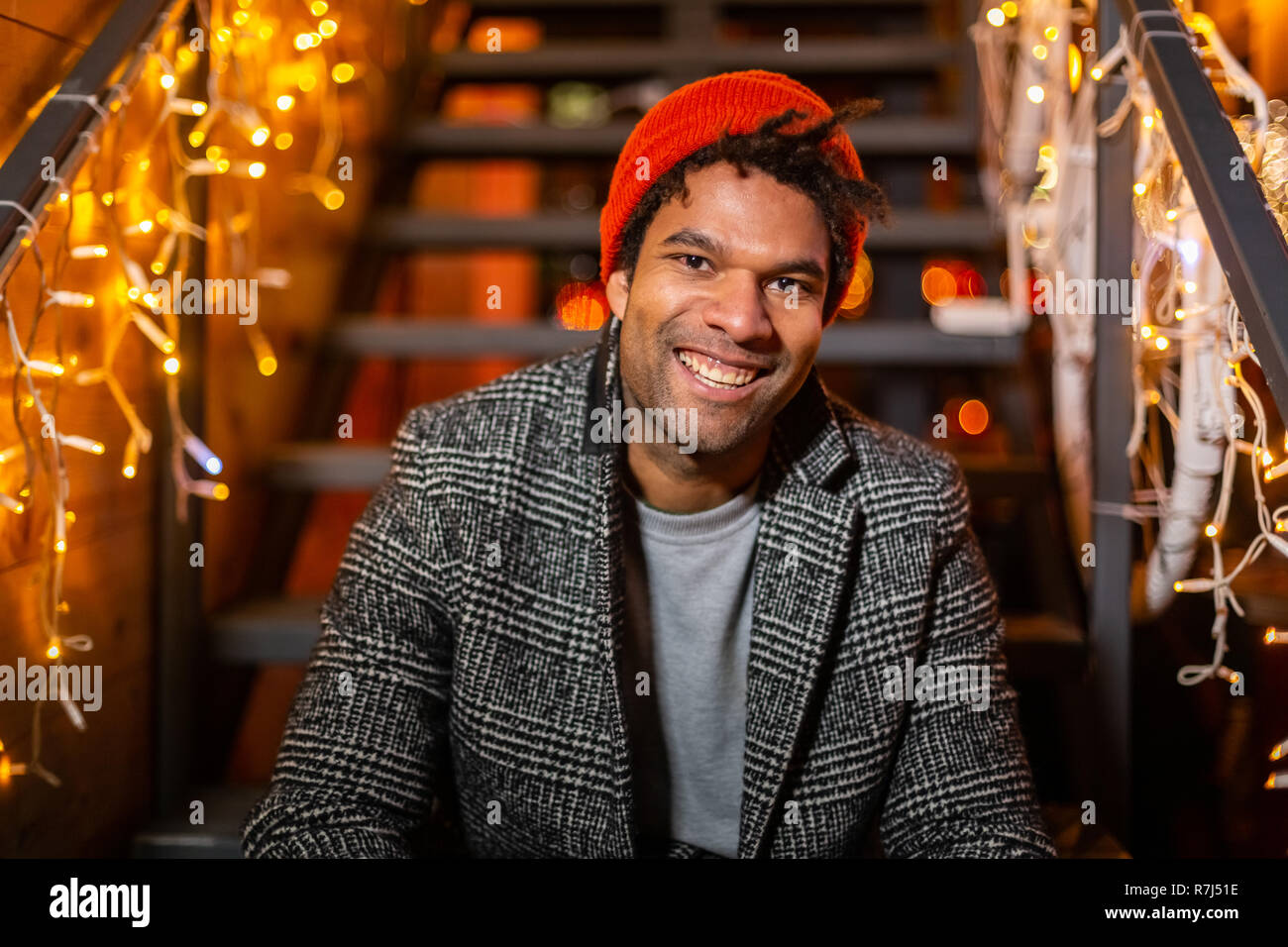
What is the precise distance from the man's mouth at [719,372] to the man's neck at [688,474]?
10 cm

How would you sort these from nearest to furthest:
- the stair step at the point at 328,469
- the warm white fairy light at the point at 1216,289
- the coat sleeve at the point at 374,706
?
the coat sleeve at the point at 374,706, the warm white fairy light at the point at 1216,289, the stair step at the point at 328,469

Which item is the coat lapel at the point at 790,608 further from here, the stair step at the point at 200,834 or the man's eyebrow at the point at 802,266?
the stair step at the point at 200,834

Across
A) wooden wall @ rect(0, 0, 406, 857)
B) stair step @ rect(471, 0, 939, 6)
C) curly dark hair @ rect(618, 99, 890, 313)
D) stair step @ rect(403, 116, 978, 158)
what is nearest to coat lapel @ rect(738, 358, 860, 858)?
curly dark hair @ rect(618, 99, 890, 313)

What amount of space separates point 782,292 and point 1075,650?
0.85 m

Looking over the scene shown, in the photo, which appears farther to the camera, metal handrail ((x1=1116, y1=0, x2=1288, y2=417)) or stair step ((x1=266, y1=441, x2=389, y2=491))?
stair step ((x1=266, y1=441, x2=389, y2=491))

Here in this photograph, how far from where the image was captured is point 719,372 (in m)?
1.34

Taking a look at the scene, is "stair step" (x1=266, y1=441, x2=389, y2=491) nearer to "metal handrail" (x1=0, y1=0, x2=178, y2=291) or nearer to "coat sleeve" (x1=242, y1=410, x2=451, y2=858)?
"coat sleeve" (x1=242, y1=410, x2=451, y2=858)

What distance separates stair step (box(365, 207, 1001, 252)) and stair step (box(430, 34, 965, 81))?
0.54 meters

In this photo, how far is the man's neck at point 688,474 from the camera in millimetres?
1390

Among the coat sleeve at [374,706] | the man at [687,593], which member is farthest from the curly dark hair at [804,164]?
the coat sleeve at [374,706]

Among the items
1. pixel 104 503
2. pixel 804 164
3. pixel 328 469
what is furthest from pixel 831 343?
pixel 104 503

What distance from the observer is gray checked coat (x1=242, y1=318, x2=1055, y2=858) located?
51.9 inches

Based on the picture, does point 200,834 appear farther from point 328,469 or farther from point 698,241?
point 698,241

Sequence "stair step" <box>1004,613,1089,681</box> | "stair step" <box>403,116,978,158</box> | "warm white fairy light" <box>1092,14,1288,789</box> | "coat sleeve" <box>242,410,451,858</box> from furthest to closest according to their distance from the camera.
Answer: "stair step" <box>403,116,978,158</box> → "stair step" <box>1004,613,1089,681</box> → "warm white fairy light" <box>1092,14,1288,789</box> → "coat sleeve" <box>242,410,451,858</box>
